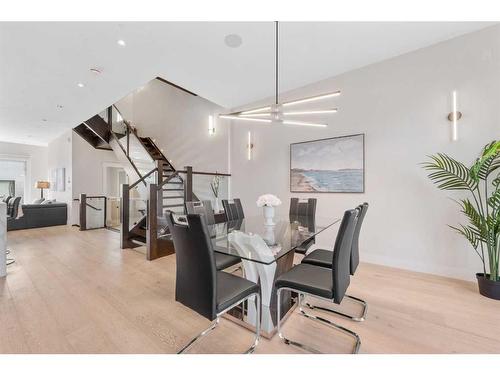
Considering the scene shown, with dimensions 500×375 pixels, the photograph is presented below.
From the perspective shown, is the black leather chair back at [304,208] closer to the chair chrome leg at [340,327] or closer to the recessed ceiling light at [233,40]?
the chair chrome leg at [340,327]

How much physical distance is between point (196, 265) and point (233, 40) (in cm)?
269

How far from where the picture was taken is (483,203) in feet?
8.71

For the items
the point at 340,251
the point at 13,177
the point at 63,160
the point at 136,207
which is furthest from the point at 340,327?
the point at 13,177

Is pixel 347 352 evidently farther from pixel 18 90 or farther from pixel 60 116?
pixel 60 116

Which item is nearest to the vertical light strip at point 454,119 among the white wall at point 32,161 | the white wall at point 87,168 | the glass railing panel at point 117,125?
the glass railing panel at point 117,125

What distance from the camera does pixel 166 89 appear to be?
6945 millimetres

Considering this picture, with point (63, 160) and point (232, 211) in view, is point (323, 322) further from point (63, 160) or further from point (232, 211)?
point (63, 160)

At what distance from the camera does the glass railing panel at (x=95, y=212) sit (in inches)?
248

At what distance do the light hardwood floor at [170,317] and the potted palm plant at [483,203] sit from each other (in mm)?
264

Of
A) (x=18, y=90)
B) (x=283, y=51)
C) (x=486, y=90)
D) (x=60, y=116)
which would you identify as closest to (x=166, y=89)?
(x=60, y=116)

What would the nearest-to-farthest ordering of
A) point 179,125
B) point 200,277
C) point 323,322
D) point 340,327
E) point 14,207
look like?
point 200,277 → point 340,327 → point 323,322 → point 14,207 → point 179,125

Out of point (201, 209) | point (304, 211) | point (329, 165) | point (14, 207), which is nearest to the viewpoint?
point (201, 209)

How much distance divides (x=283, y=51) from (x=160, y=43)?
1.58 meters
